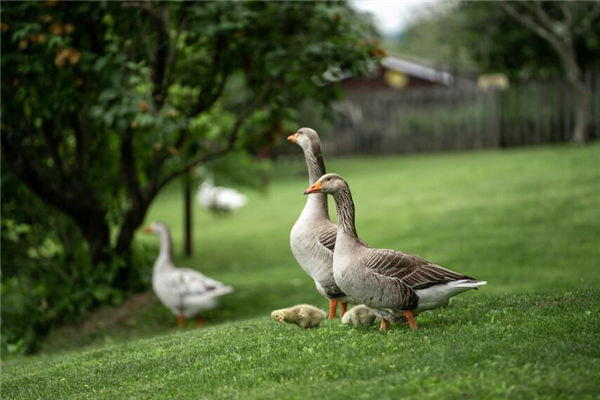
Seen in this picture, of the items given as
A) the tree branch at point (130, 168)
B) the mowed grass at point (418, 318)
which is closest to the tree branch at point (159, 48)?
the tree branch at point (130, 168)

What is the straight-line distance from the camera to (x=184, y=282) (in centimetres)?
1447

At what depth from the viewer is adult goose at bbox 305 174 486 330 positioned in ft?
26.5

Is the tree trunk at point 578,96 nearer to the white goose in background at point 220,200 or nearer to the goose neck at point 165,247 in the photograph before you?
the white goose in background at point 220,200

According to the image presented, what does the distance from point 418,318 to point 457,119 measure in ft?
92.3

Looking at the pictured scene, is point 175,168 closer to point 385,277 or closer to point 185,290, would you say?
point 185,290

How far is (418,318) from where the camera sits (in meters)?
9.25

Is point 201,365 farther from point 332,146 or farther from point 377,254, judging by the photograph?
point 332,146

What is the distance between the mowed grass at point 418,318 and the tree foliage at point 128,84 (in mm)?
1954

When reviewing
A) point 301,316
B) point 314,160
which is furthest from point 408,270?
point 314,160

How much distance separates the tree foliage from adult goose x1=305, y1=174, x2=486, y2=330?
16.8 feet

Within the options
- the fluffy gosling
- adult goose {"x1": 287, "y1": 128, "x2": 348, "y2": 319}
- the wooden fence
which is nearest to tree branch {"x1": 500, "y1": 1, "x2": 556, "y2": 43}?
the wooden fence

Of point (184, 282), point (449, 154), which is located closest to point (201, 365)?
point (184, 282)

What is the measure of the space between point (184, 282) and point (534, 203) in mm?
11210

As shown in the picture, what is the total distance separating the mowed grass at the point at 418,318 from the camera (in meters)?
7.08
